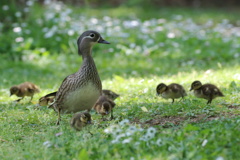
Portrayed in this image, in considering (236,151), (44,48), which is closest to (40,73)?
(44,48)

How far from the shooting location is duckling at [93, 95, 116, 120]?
255 inches

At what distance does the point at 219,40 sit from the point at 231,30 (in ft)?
8.98

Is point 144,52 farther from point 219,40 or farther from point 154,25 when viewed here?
point 154,25

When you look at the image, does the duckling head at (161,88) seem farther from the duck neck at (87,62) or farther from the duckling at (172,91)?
the duck neck at (87,62)

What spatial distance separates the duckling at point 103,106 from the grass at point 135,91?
184mm

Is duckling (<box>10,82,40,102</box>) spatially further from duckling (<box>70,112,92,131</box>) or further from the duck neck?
duckling (<box>70,112,92,131</box>)

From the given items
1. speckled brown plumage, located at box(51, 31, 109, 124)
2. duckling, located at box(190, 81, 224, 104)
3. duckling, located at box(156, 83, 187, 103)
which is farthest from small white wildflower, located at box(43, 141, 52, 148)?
duckling, located at box(190, 81, 224, 104)

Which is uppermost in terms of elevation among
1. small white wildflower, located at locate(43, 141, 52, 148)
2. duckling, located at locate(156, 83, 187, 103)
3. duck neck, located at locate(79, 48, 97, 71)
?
duck neck, located at locate(79, 48, 97, 71)

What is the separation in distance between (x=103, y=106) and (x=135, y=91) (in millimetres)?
2086

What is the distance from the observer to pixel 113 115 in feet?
22.7

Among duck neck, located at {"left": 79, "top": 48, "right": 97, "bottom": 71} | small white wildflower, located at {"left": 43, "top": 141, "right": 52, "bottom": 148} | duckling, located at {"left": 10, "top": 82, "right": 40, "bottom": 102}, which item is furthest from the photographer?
duckling, located at {"left": 10, "top": 82, "right": 40, "bottom": 102}

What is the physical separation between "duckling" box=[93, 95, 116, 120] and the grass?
0.60 ft

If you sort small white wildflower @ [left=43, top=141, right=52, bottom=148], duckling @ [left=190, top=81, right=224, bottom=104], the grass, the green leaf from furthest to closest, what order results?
duckling @ [left=190, top=81, right=224, bottom=104], small white wildflower @ [left=43, top=141, right=52, bottom=148], the grass, the green leaf

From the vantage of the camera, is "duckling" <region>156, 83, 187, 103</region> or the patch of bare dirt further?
"duckling" <region>156, 83, 187, 103</region>
